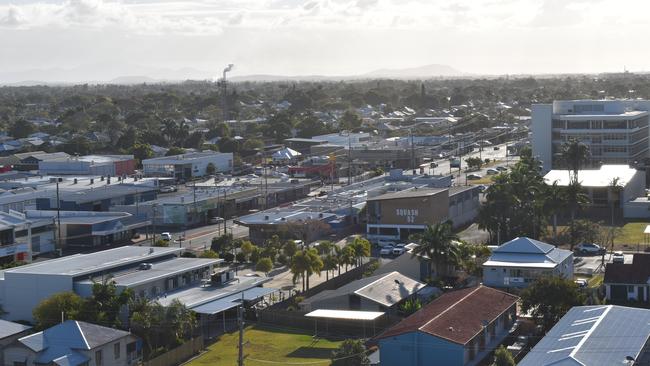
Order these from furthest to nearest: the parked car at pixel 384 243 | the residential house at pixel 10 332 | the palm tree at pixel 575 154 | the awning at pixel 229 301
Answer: the palm tree at pixel 575 154 < the parked car at pixel 384 243 < the awning at pixel 229 301 < the residential house at pixel 10 332

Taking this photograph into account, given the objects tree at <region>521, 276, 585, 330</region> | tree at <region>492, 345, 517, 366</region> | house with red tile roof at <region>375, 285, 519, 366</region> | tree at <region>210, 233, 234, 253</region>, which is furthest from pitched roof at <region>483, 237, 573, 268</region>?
tree at <region>210, 233, 234, 253</region>

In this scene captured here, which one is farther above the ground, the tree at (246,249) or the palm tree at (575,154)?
the palm tree at (575,154)

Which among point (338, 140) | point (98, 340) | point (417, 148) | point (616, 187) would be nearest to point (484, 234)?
point (616, 187)

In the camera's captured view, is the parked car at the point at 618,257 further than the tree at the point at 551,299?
Yes

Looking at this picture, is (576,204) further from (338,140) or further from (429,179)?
(338,140)

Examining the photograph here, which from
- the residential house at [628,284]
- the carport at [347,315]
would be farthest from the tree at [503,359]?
the residential house at [628,284]

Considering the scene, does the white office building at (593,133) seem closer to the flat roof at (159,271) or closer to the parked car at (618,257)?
the parked car at (618,257)

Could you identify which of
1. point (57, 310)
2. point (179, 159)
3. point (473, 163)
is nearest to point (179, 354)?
point (57, 310)

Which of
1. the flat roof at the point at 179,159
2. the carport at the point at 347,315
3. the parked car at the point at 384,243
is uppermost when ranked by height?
the flat roof at the point at 179,159
